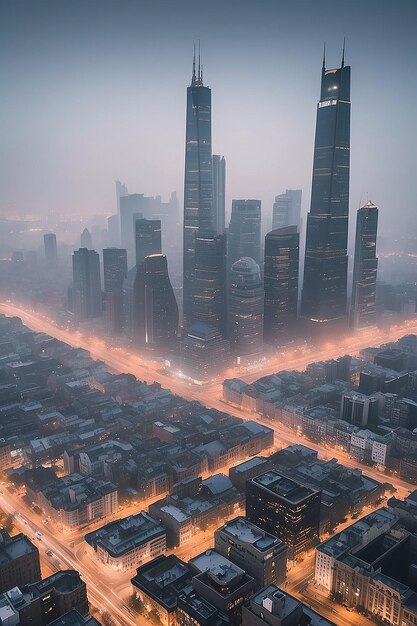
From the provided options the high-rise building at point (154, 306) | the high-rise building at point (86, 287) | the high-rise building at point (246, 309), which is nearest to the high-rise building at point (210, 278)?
the high-rise building at point (246, 309)

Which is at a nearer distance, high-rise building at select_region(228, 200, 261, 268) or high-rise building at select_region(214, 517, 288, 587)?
high-rise building at select_region(214, 517, 288, 587)

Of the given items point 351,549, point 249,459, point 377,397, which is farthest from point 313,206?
point 351,549

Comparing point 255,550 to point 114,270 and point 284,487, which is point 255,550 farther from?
point 114,270

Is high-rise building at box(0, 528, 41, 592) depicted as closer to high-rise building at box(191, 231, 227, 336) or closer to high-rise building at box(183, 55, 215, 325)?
high-rise building at box(191, 231, 227, 336)

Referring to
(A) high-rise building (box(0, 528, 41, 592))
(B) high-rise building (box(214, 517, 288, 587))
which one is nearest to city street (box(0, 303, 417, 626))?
(B) high-rise building (box(214, 517, 288, 587))

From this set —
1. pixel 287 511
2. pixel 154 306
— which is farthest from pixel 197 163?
pixel 287 511

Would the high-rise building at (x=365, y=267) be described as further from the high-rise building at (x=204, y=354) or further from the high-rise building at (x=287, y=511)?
the high-rise building at (x=287, y=511)
